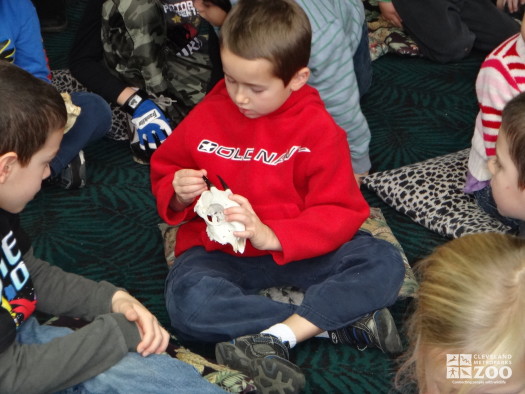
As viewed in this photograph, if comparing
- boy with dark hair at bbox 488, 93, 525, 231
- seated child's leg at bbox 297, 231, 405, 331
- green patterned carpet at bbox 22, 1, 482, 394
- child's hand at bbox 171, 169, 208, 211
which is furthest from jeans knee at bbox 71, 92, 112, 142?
boy with dark hair at bbox 488, 93, 525, 231

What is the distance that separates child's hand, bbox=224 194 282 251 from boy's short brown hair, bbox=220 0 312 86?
29 cm

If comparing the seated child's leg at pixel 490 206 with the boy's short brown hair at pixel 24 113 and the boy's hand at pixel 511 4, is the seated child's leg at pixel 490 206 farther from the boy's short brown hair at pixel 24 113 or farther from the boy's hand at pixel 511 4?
the boy's hand at pixel 511 4

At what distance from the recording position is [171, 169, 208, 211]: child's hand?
168 centimetres

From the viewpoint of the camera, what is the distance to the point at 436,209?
210 centimetres

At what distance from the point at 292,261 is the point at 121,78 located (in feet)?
3.27

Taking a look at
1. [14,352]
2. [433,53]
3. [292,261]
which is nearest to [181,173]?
[292,261]

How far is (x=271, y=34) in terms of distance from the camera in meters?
1.65

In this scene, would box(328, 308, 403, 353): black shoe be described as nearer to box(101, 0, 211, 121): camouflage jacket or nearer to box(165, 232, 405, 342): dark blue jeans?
box(165, 232, 405, 342): dark blue jeans

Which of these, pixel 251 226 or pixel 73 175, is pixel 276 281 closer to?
pixel 251 226

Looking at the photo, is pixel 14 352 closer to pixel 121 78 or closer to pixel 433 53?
pixel 121 78

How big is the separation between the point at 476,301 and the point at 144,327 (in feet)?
2.13

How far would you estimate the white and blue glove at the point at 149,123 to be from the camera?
234cm

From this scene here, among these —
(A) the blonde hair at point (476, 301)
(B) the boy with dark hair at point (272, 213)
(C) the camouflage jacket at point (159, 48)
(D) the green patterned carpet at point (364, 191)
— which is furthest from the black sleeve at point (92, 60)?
(A) the blonde hair at point (476, 301)

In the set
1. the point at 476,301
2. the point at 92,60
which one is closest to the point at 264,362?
the point at 476,301
